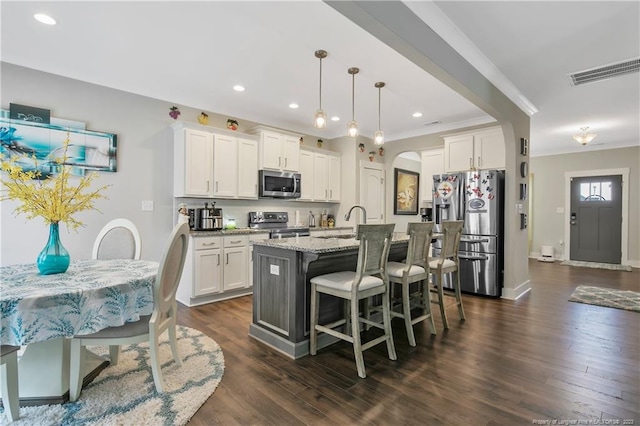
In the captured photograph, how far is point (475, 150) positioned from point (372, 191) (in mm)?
2010

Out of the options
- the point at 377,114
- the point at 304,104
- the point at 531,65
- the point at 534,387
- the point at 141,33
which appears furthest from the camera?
the point at 377,114

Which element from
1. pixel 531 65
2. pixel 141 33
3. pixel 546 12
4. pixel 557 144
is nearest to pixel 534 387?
pixel 546 12

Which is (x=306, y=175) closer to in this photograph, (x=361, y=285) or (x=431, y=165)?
(x=431, y=165)

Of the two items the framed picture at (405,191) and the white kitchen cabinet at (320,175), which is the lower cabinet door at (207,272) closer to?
the white kitchen cabinet at (320,175)

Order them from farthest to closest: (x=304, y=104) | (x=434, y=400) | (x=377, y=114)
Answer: (x=377, y=114) → (x=304, y=104) → (x=434, y=400)

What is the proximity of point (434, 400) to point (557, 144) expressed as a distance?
7.41 m

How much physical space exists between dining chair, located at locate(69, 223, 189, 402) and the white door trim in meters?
8.75

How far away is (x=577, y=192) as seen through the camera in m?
7.61

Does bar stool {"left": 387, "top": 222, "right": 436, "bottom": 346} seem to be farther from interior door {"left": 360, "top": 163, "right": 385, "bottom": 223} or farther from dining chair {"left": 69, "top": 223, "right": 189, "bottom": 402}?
interior door {"left": 360, "top": 163, "right": 385, "bottom": 223}

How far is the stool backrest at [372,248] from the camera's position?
2.30 meters

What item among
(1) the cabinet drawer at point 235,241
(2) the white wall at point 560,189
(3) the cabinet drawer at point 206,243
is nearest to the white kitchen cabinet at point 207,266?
(3) the cabinet drawer at point 206,243

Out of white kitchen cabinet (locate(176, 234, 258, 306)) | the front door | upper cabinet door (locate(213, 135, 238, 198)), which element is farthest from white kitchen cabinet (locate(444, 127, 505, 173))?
the front door

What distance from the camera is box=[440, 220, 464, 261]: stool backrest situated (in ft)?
10.8

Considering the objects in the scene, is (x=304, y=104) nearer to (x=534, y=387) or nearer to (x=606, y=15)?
(x=606, y=15)
